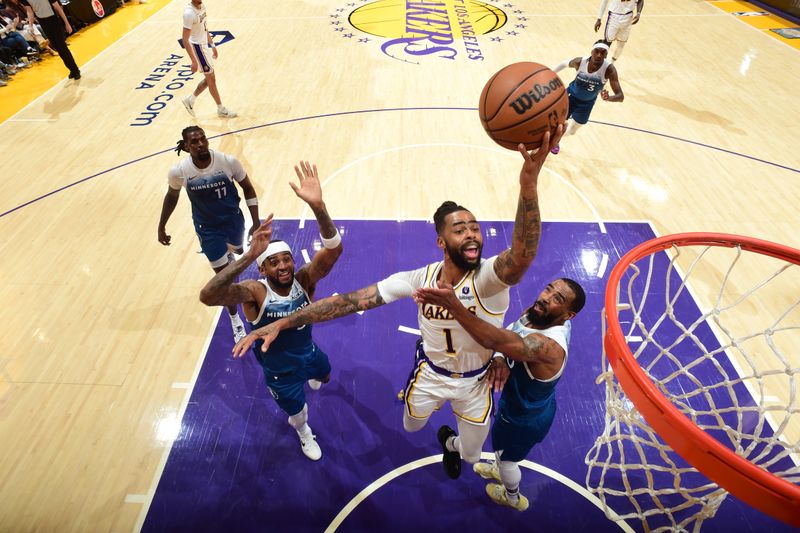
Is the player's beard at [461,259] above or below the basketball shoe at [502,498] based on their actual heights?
above

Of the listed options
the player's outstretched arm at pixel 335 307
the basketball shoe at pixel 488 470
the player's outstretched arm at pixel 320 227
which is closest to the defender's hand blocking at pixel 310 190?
the player's outstretched arm at pixel 320 227

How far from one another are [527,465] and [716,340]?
93.7 inches

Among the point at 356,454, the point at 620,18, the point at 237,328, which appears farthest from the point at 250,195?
the point at 620,18

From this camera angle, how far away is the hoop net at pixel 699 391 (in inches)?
79.9

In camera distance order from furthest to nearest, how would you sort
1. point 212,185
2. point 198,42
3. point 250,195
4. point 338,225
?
point 198,42
point 338,225
point 250,195
point 212,185

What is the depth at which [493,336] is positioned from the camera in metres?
2.35

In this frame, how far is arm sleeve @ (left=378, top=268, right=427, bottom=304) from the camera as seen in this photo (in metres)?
2.87

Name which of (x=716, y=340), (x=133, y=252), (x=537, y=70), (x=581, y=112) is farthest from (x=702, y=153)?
(x=133, y=252)

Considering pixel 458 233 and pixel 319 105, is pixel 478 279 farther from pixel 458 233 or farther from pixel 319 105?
pixel 319 105

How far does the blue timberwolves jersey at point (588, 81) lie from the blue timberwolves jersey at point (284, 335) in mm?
4926

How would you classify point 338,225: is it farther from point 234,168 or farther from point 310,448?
point 310,448

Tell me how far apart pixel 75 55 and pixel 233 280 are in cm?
1108

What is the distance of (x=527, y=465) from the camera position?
3553 millimetres

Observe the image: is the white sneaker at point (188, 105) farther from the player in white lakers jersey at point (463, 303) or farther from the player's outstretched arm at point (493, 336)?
the player's outstretched arm at point (493, 336)
